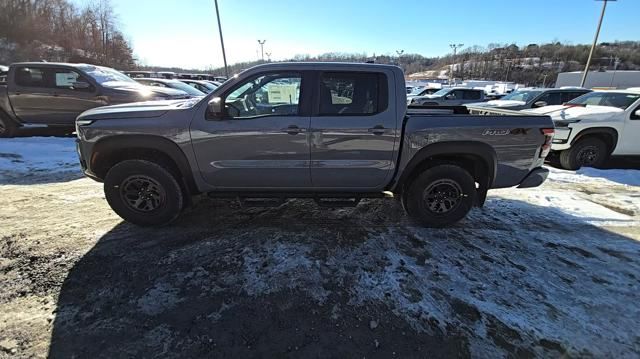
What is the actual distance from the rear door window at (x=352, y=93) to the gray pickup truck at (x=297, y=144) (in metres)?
0.01

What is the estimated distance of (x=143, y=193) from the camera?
3914 millimetres

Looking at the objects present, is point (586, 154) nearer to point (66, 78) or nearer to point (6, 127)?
point (66, 78)

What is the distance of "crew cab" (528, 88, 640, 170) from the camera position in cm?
690

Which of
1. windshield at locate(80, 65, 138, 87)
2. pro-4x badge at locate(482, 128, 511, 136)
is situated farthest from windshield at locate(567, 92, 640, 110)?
windshield at locate(80, 65, 138, 87)

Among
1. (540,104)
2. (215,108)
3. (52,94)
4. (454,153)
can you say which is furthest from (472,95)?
(52,94)

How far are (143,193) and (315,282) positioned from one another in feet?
7.65

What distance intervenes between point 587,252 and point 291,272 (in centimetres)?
320

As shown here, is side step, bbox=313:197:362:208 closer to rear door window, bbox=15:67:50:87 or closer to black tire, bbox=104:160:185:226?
black tire, bbox=104:160:185:226

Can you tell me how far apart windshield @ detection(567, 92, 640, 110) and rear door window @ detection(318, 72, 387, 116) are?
6.71 metres

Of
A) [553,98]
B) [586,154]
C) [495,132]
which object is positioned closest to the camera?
[495,132]

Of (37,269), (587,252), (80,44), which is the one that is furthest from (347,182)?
(80,44)

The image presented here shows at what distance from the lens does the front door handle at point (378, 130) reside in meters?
3.66

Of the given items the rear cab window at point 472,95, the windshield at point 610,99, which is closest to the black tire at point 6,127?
the windshield at point 610,99

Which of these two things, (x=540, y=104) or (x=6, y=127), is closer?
(x=6, y=127)
